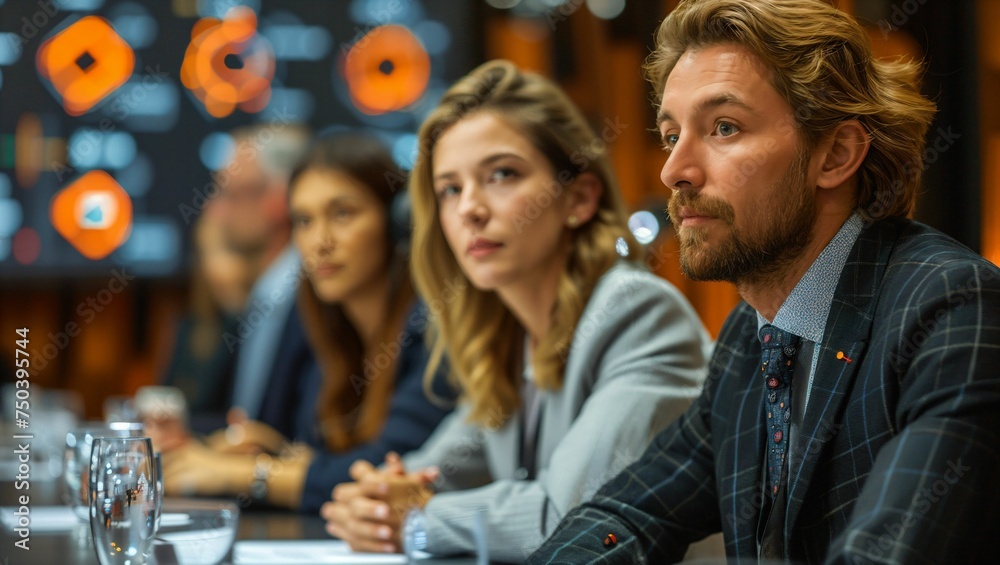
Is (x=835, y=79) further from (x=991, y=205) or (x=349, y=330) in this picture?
(x=349, y=330)

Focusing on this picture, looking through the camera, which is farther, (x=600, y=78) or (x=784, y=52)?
(x=600, y=78)

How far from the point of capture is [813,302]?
1200 millimetres

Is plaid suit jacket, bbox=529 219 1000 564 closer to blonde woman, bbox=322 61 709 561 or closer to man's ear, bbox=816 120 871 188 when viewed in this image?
man's ear, bbox=816 120 871 188

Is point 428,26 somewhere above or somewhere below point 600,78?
above

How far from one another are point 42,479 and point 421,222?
118 centimetres

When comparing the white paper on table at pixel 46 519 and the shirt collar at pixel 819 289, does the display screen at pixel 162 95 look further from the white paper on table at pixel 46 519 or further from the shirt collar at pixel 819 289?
the shirt collar at pixel 819 289

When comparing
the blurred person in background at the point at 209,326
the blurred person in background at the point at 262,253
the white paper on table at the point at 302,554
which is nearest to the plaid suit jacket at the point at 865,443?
the white paper on table at the point at 302,554

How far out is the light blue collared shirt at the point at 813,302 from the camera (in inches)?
47.0

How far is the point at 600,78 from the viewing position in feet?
15.7

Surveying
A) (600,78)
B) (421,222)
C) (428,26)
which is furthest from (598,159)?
(428,26)

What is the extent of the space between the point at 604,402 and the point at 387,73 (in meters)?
4.34

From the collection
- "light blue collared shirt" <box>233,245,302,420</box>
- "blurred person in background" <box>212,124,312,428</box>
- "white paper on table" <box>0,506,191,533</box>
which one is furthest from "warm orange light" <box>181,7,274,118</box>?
"white paper on table" <box>0,506,191,533</box>

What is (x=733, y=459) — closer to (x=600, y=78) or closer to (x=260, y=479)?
(x=260, y=479)

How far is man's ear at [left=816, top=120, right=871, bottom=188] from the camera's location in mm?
1206
